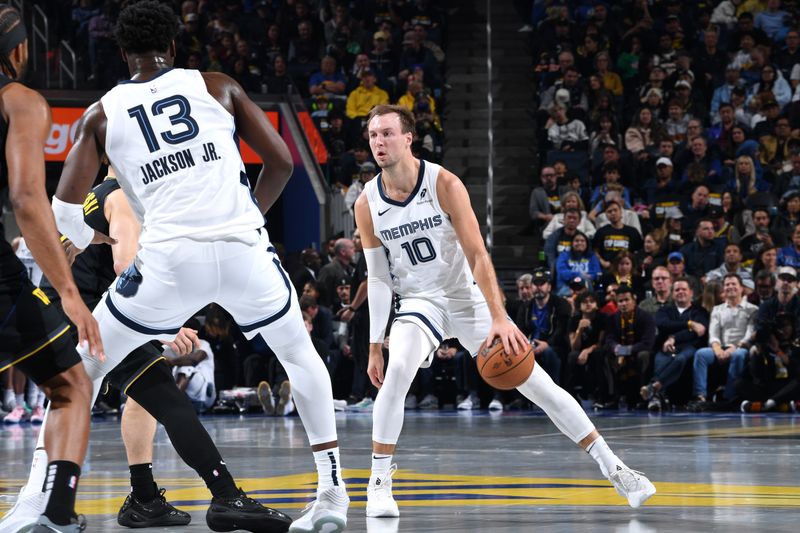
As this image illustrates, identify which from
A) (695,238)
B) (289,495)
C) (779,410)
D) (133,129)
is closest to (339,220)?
(695,238)

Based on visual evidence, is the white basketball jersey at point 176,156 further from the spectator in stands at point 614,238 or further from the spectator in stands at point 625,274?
the spectator in stands at point 614,238

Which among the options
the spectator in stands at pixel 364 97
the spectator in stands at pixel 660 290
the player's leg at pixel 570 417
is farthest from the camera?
the spectator in stands at pixel 364 97

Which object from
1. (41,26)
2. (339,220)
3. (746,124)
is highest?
(41,26)

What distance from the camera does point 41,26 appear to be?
21.4 metres

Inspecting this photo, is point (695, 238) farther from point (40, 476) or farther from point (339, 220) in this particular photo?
point (40, 476)

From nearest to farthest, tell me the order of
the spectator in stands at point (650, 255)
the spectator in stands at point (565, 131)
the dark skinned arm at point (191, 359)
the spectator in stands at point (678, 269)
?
1. the dark skinned arm at point (191, 359)
2. the spectator in stands at point (678, 269)
3. the spectator in stands at point (650, 255)
4. the spectator in stands at point (565, 131)

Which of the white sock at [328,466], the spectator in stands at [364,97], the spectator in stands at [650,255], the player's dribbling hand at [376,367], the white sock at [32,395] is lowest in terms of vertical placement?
the white sock at [32,395]

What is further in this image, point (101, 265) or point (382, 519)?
point (101, 265)

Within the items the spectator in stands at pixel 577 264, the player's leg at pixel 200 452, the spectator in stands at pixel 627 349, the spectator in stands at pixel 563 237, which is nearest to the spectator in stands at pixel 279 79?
the spectator in stands at pixel 563 237

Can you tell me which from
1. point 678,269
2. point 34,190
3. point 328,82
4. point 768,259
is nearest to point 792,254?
point 768,259

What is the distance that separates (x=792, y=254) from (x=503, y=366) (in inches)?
387

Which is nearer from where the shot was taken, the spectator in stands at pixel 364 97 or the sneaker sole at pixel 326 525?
the sneaker sole at pixel 326 525

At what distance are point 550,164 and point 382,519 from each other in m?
14.1

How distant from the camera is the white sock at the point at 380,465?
654 centimetres
